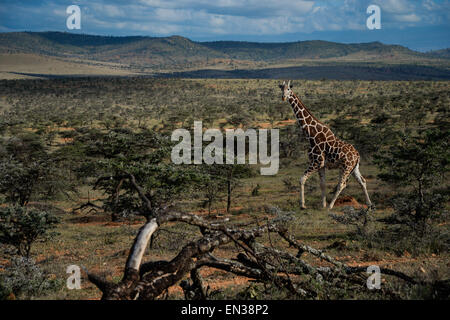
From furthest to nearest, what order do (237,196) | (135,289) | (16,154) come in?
1. (16,154)
2. (237,196)
3. (135,289)

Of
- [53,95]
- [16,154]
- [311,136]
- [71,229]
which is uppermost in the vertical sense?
[53,95]

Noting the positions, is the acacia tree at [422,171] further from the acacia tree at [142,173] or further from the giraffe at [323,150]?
the acacia tree at [142,173]

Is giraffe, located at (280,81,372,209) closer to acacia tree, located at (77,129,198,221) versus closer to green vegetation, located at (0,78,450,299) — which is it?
green vegetation, located at (0,78,450,299)

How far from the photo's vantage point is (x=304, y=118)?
38.0 feet

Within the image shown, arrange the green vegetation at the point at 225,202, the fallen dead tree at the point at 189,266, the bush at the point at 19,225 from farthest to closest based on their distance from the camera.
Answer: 1. the bush at the point at 19,225
2. the green vegetation at the point at 225,202
3. the fallen dead tree at the point at 189,266

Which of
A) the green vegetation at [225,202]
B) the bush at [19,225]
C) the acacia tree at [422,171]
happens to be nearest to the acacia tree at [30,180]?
the green vegetation at [225,202]

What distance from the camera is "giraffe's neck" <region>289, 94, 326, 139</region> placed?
37.8 feet

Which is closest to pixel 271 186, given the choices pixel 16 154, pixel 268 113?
pixel 16 154

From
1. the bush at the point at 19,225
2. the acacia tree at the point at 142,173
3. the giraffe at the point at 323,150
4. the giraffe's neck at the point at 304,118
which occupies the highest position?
the giraffe's neck at the point at 304,118

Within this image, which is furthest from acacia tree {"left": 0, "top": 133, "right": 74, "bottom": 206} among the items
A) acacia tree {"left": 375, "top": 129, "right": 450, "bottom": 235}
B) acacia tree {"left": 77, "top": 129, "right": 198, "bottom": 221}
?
acacia tree {"left": 375, "top": 129, "right": 450, "bottom": 235}

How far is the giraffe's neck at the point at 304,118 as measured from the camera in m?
11.5

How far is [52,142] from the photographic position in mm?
38125

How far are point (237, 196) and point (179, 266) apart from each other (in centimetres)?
1795
